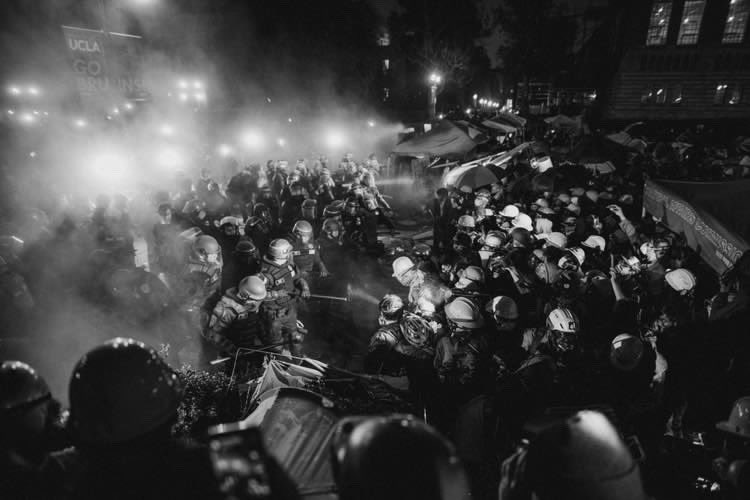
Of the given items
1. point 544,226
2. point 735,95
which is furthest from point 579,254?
point 735,95

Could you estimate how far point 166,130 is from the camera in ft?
72.6

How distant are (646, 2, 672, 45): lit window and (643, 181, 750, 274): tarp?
31112mm

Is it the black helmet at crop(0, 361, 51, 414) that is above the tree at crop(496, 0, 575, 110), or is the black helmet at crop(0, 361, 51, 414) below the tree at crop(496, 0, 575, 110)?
below

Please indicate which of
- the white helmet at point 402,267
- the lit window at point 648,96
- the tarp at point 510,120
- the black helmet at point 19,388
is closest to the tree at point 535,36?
the lit window at point 648,96

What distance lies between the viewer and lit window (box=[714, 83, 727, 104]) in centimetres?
2935

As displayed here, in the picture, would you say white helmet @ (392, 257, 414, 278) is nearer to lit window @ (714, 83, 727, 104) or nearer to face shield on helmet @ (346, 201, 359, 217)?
face shield on helmet @ (346, 201, 359, 217)

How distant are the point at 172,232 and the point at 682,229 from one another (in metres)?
10.8

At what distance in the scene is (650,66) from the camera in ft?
97.9

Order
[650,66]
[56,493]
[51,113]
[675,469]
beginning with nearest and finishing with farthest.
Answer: [56,493] → [675,469] → [51,113] → [650,66]

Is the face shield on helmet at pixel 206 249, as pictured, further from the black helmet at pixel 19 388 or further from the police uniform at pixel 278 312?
the black helmet at pixel 19 388

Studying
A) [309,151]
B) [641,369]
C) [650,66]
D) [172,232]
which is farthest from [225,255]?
[650,66]

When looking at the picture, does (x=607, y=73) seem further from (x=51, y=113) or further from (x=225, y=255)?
(x=51, y=113)

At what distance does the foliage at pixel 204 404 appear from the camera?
385 cm

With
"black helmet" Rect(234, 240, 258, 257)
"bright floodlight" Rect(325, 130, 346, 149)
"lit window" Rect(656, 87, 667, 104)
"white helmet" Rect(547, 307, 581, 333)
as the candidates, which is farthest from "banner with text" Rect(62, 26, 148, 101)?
"lit window" Rect(656, 87, 667, 104)
